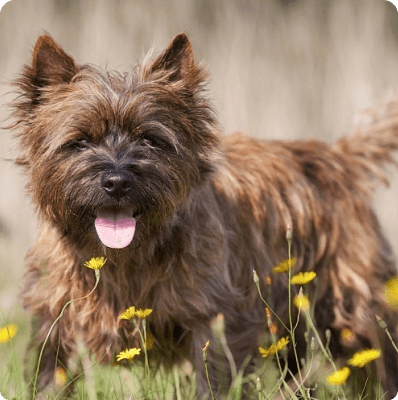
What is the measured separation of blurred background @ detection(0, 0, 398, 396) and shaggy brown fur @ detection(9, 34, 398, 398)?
447mm

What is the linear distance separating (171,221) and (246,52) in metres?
1.85

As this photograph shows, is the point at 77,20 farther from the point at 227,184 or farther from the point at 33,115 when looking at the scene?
the point at 227,184

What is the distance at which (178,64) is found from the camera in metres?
3.59

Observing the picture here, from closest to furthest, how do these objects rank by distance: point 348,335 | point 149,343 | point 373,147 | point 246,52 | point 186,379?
point 149,343 < point 186,379 < point 348,335 < point 373,147 < point 246,52

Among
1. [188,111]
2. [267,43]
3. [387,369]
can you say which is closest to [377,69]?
[267,43]

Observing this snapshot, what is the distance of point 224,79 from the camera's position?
194 inches

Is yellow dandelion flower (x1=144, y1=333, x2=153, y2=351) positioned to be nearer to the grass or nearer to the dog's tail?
the grass

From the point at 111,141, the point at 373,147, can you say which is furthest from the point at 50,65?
the point at 373,147

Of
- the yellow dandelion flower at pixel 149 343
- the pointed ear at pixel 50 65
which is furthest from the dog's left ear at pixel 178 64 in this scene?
the yellow dandelion flower at pixel 149 343

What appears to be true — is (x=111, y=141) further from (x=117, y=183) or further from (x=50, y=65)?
(x=50, y=65)

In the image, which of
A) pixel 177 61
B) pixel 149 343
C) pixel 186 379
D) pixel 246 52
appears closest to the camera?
pixel 149 343

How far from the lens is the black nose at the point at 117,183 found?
9.88 feet

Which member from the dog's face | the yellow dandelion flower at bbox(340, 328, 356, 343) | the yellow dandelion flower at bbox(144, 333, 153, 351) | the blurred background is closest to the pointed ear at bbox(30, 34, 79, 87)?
the dog's face

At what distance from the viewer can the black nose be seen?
3.01m
